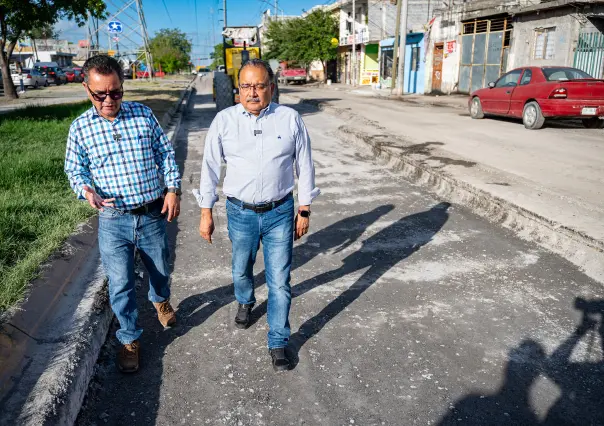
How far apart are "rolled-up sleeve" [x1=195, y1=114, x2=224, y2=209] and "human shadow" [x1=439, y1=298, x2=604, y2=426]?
72.8 inches

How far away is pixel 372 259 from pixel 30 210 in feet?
11.6

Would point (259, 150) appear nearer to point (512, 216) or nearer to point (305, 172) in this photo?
point (305, 172)

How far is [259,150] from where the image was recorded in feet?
9.70

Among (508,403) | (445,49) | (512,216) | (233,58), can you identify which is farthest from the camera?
(445,49)

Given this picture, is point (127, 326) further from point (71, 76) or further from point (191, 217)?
point (71, 76)

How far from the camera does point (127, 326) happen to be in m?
3.05

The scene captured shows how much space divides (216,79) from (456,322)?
14.5m

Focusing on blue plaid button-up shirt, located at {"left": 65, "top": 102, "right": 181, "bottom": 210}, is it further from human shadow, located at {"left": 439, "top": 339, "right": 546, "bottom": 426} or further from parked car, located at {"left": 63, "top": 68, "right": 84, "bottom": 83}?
parked car, located at {"left": 63, "top": 68, "right": 84, "bottom": 83}

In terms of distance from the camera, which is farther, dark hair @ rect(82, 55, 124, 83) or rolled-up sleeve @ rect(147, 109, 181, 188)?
rolled-up sleeve @ rect(147, 109, 181, 188)

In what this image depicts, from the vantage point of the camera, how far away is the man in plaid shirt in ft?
9.25

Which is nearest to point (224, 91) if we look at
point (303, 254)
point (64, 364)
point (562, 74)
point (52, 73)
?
point (562, 74)

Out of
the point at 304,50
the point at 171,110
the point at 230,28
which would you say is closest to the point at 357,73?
the point at 304,50

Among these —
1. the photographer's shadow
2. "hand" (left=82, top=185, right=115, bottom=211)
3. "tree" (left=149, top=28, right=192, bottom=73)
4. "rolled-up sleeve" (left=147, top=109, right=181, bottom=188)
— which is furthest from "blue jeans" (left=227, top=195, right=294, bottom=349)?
"tree" (left=149, top=28, right=192, bottom=73)

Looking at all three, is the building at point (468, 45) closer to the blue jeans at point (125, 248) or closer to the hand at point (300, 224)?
the hand at point (300, 224)
